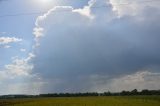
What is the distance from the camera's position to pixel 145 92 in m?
142

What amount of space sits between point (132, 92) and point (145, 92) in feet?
18.5

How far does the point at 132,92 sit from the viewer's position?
471 ft
